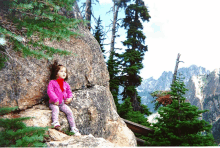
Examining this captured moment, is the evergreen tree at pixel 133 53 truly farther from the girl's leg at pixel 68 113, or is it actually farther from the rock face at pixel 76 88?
the girl's leg at pixel 68 113

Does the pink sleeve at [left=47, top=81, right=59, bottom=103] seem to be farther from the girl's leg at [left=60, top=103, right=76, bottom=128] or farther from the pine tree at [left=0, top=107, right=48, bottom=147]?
the pine tree at [left=0, top=107, right=48, bottom=147]

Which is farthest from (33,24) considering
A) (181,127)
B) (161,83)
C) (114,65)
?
(161,83)

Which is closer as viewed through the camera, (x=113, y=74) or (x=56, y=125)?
(x=56, y=125)

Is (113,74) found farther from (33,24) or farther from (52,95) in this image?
(33,24)

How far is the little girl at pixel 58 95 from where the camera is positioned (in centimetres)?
341

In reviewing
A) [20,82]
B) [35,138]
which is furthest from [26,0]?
[35,138]

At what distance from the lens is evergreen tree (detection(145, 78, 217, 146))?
163 inches

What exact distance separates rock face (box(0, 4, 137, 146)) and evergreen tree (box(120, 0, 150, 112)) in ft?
19.9

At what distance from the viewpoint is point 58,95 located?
3.64m

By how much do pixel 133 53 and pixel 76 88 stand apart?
837cm

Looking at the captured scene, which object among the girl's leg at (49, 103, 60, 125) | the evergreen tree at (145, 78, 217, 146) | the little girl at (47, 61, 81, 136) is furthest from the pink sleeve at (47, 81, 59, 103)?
the evergreen tree at (145, 78, 217, 146)

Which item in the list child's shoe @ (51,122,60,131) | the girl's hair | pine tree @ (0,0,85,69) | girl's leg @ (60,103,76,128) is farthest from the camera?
the girl's hair

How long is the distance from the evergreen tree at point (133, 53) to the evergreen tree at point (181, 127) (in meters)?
6.73

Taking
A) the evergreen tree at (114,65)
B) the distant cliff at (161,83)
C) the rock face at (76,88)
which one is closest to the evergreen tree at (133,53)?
the evergreen tree at (114,65)
